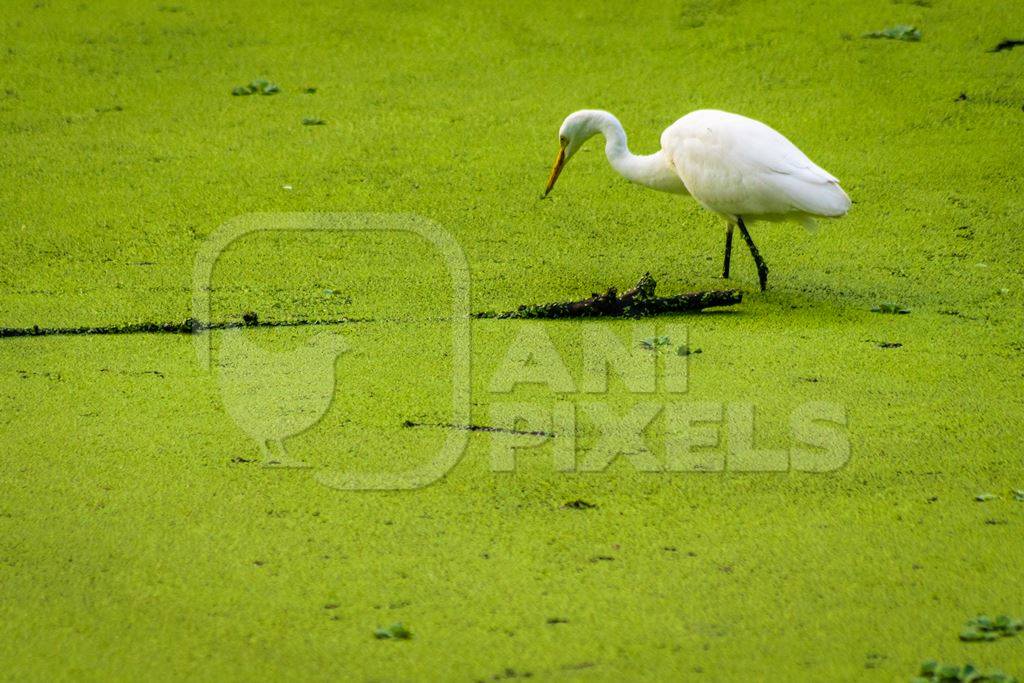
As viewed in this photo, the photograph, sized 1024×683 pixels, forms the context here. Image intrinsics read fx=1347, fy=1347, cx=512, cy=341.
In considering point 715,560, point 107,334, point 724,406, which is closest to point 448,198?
point 107,334

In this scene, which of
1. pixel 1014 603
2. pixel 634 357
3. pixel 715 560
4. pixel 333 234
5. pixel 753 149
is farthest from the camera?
pixel 333 234

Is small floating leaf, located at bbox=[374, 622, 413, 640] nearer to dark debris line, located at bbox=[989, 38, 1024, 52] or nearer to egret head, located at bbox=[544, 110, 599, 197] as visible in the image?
egret head, located at bbox=[544, 110, 599, 197]

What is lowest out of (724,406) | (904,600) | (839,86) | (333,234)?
(904,600)

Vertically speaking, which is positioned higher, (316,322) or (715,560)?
(316,322)

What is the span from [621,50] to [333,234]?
1514 mm

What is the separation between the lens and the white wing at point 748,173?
2887 mm

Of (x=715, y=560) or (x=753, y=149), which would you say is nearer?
(x=715, y=560)

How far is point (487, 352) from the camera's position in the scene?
258 centimetres

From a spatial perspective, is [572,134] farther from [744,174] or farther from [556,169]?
[744,174]

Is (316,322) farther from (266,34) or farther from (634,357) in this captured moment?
(266,34)

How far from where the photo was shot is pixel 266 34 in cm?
450

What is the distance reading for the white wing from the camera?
289 centimetres

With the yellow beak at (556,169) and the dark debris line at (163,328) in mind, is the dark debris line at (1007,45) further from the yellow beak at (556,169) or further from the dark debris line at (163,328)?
the dark debris line at (163,328)

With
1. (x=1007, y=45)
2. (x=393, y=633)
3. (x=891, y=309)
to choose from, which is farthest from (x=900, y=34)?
(x=393, y=633)
